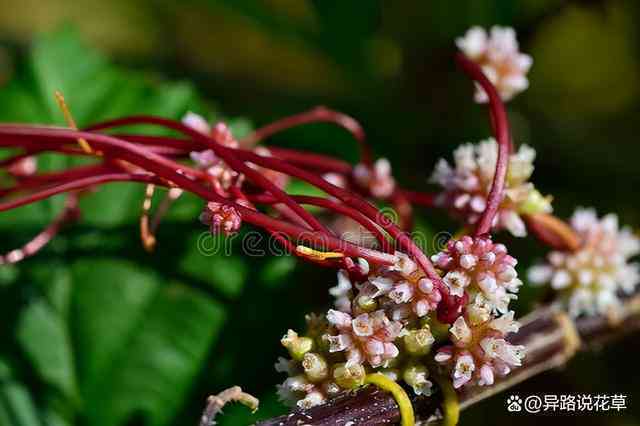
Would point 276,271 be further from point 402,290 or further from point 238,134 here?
point 402,290

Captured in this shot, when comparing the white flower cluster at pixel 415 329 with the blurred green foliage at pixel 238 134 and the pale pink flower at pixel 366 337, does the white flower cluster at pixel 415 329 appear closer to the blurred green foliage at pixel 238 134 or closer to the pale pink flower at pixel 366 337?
the pale pink flower at pixel 366 337

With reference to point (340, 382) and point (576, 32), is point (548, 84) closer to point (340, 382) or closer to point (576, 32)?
point (576, 32)

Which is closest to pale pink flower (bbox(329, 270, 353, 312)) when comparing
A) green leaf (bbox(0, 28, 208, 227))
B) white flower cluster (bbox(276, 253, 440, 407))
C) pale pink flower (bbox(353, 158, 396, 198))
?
white flower cluster (bbox(276, 253, 440, 407))

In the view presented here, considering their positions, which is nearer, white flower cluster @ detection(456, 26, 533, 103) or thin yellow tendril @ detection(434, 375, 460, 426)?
thin yellow tendril @ detection(434, 375, 460, 426)

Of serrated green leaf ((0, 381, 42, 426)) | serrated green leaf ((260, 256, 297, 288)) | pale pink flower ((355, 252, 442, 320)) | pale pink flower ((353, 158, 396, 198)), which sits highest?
pale pink flower ((353, 158, 396, 198))

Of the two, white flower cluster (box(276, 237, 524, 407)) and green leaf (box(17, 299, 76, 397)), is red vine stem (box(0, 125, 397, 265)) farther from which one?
green leaf (box(17, 299, 76, 397))

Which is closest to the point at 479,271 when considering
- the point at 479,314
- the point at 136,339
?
the point at 479,314
